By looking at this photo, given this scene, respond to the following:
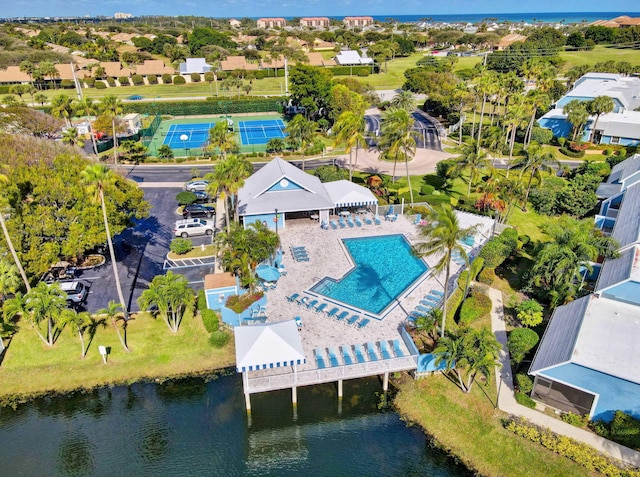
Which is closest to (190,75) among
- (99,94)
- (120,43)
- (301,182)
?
(99,94)

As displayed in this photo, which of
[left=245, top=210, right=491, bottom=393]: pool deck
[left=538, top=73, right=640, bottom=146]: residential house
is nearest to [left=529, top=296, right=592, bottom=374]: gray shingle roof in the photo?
[left=245, top=210, right=491, bottom=393]: pool deck

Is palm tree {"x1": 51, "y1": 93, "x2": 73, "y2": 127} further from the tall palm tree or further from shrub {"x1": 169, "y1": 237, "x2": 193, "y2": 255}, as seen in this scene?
shrub {"x1": 169, "y1": 237, "x2": 193, "y2": 255}

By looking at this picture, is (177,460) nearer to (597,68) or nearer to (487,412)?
(487,412)

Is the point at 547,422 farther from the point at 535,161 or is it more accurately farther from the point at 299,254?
the point at 535,161

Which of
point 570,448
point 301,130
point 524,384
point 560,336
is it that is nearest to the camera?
point 570,448

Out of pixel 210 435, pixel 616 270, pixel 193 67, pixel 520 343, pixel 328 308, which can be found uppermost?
pixel 193 67

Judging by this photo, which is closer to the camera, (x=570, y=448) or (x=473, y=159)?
(x=570, y=448)

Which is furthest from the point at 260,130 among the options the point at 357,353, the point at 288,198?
the point at 357,353
